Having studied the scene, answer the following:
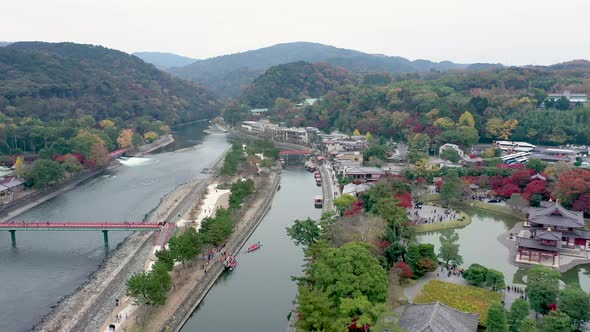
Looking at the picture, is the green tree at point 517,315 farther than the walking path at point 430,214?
No

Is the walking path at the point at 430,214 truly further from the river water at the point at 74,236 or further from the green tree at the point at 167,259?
the river water at the point at 74,236

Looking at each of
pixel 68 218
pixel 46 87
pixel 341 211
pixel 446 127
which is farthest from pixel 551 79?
pixel 46 87

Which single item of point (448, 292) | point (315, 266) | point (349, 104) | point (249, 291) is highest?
point (349, 104)

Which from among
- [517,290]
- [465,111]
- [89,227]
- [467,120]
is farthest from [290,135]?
[517,290]

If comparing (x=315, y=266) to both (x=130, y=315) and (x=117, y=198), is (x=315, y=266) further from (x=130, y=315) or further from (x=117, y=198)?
(x=117, y=198)

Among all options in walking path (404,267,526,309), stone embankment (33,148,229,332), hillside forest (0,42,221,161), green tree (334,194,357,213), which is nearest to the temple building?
walking path (404,267,526,309)

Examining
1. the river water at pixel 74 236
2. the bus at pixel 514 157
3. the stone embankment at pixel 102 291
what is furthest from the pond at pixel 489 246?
the river water at pixel 74 236

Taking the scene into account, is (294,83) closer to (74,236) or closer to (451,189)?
(451,189)
